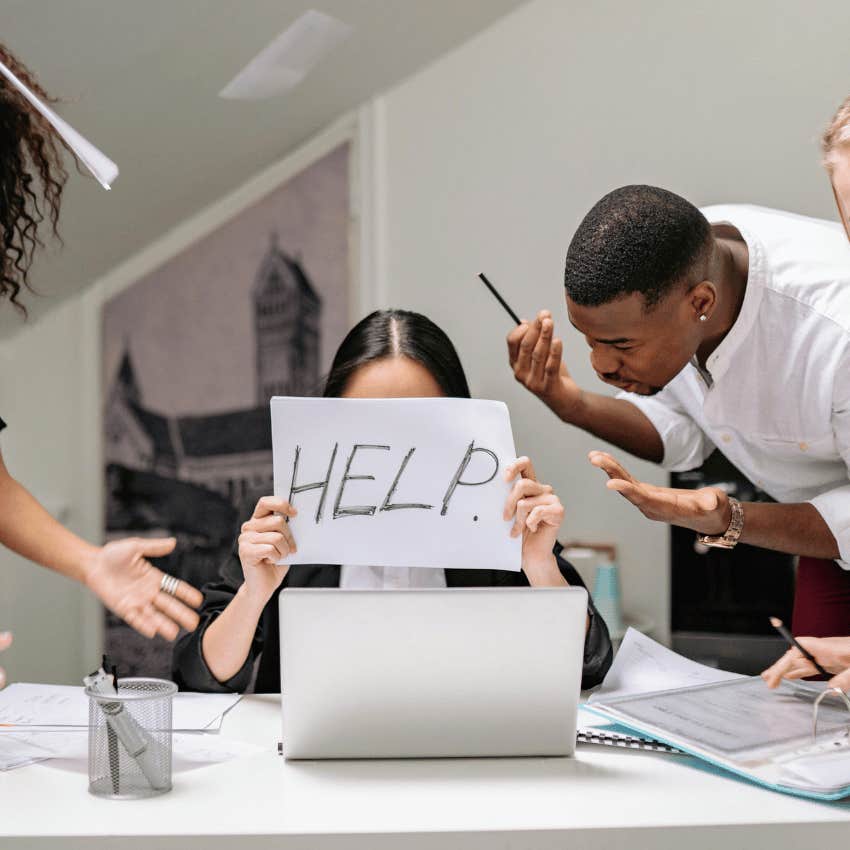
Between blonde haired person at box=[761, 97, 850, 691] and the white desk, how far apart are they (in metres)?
0.17

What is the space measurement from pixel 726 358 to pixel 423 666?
2.33 feet

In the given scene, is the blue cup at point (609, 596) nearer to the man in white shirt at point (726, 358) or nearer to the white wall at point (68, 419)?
the man in white shirt at point (726, 358)

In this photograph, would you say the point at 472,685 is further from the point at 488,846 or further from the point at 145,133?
the point at 145,133

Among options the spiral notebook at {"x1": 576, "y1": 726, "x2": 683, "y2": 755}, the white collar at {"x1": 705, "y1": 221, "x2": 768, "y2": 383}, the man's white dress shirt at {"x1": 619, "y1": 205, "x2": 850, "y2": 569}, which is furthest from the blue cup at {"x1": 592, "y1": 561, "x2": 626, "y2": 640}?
the spiral notebook at {"x1": 576, "y1": 726, "x2": 683, "y2": 755}

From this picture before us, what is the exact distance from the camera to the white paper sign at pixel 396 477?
982mm

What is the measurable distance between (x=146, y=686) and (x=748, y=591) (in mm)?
1493

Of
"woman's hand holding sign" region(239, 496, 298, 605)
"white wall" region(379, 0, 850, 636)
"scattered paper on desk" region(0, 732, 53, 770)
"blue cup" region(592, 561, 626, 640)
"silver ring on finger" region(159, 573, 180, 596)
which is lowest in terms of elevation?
"blue cup" region(592, 561, 626, 640)

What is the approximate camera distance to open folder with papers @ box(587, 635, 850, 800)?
2.78 feet

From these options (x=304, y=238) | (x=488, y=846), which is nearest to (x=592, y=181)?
(x=304, y=238)

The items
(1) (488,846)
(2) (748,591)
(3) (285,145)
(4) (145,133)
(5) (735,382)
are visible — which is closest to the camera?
(1) (488,846)

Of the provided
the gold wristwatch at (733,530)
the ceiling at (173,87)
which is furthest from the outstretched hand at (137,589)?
the ceiling at (173,87)

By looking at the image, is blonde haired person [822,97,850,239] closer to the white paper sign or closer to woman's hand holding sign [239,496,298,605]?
the white paper sign

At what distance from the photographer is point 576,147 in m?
2.44

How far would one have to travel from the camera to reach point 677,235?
3.92ft
